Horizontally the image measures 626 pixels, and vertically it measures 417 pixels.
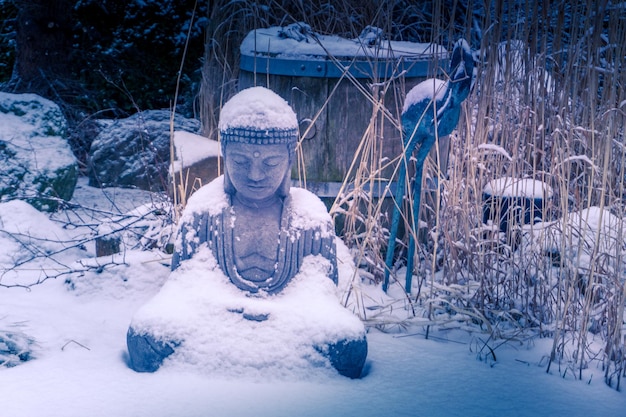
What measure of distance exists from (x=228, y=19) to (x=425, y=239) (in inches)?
64.8

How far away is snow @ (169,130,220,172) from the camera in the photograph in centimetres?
372

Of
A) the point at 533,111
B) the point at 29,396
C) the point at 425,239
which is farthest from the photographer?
the point at 425,239

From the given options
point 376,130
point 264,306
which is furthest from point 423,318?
point 376,130

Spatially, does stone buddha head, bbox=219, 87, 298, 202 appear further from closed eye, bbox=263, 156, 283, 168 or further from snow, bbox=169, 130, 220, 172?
snow, bbox=169, 130, 220, 172

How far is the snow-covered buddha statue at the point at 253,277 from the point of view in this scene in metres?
2.37

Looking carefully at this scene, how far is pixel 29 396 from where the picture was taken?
218cm

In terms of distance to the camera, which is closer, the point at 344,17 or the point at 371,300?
the point at 371,300

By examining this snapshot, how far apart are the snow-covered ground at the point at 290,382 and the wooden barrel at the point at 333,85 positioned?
932mm

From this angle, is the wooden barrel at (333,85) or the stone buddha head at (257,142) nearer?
the stone buddha head at (257,142)

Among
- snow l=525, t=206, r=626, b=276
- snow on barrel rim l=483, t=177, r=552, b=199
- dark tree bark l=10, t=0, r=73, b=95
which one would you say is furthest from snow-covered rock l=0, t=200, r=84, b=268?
dark tree bark l=10, t=0, r=73, b=95

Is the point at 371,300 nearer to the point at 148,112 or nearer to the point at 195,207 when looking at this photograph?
the point at 195,207

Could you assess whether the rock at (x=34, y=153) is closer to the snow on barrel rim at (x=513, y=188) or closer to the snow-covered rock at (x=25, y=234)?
the snow-covered rock at (x=25, y=234)

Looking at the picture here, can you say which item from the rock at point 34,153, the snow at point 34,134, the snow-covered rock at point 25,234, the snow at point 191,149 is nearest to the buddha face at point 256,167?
the snow at point 191,149

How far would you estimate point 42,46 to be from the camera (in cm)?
634
